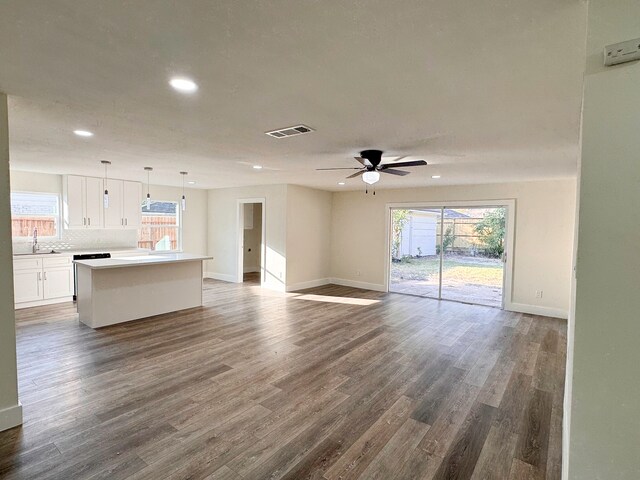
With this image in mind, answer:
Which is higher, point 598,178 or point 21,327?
point 598,178

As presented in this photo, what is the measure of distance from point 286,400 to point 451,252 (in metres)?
5.25

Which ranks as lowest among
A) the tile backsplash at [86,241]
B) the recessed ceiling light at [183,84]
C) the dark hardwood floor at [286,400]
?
the dark hardwood floor at [286,400]

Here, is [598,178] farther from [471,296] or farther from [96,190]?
[96,190]

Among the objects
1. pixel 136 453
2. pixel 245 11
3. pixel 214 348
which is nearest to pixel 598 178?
pixel 245 11

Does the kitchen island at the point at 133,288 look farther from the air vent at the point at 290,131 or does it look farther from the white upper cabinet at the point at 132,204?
the air vent at the point at 290,131

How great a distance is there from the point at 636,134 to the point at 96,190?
7964 mm

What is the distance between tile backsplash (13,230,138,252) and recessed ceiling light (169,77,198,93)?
20.1ft

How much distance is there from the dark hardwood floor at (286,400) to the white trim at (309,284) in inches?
97.4

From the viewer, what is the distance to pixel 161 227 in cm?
830

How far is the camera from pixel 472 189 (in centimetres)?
650

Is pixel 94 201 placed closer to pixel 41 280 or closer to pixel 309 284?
pixel 41 280

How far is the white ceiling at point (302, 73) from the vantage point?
140 centimetres

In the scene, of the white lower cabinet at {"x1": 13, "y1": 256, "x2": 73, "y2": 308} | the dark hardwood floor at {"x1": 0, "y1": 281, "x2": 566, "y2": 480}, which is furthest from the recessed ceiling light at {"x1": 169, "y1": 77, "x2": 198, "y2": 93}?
the white lower cabinet at {"x1": 13, "y1": 256, "x2": 73, "y2": 308}

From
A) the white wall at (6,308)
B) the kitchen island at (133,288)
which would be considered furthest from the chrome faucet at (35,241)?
the white wall at (6,308)
